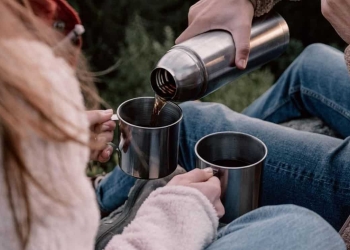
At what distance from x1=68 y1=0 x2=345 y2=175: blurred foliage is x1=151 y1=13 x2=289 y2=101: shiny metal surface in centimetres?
92

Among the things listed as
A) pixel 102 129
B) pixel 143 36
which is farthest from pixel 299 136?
pixel 143 36

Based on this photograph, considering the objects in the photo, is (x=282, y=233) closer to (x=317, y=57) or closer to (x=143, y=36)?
(x=317, y=57)

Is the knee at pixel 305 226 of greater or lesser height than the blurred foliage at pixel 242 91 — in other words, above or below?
above

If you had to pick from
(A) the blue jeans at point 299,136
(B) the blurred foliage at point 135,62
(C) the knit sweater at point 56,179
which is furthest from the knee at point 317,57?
(C) the knit sweater at point 56,179

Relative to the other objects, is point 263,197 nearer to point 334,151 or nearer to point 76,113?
point 334,151

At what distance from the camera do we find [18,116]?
0.65 m

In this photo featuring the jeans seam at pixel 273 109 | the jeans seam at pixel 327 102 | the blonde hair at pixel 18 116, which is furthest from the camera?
the jeans seam at pixel 273 109

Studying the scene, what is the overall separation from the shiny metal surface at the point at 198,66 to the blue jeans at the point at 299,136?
0.16 meters

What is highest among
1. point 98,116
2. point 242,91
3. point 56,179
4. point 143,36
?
point 56,179

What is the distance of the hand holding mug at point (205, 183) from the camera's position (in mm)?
1045

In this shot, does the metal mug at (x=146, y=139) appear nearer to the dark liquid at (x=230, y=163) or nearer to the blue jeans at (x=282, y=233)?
→ the dark liquid at (x=230, y=163)

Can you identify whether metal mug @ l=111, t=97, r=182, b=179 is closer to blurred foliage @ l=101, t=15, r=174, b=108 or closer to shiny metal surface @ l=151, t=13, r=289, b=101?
shiny metal surface @ l=151, t=13, r=289, b=101

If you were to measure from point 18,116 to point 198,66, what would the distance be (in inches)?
20.1

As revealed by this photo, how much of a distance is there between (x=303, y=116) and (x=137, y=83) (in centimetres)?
78
